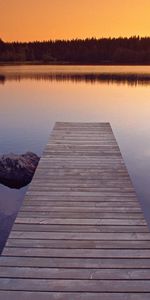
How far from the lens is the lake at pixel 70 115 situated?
29.1ft

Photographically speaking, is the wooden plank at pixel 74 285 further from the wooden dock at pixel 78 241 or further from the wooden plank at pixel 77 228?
the wooden plank at pixel 77 228

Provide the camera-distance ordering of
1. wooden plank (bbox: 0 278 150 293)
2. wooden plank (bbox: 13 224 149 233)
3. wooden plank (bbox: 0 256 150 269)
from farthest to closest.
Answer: wooden plank (bbox: 13 224 149 233) → wooden plank (bbox: 0 256 150 269) → wooden plank (bbox: 0 278 150 293)

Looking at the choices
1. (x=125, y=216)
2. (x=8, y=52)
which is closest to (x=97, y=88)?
(x=125, y=216)

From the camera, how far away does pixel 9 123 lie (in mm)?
17438

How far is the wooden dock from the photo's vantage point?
3305 millimetres

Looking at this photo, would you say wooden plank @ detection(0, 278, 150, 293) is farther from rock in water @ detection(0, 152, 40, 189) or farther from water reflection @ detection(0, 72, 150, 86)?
water reflection @ detection(0, 72, 150, 86)

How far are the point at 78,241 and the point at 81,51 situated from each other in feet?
307

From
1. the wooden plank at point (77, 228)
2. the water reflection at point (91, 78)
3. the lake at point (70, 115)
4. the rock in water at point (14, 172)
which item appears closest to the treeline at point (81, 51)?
the water reflection at point (91, 78)

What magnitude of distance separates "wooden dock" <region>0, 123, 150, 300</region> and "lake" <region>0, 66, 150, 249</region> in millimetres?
1452

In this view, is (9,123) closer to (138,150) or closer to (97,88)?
(138,150)

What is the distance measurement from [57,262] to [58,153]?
170 inches

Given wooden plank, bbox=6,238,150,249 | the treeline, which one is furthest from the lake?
the treeline

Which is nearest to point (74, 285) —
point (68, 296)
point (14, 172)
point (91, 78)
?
point (68, 296)

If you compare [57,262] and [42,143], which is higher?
[57,262]
